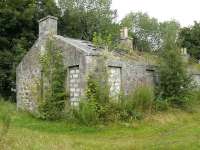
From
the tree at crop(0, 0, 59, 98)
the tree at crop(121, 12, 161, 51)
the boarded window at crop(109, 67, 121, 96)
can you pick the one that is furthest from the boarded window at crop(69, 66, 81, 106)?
the tree at crop(121, 12, 161, 51)

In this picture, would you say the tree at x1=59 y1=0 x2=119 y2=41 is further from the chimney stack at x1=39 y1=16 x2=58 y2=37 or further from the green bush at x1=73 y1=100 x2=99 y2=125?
the green bush at x1=73 y1=100 x2=99 y2=125

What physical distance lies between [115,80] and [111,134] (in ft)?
14.1

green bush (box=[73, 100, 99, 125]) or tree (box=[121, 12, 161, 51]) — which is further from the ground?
tree (box=[121, 12, 161, 51])

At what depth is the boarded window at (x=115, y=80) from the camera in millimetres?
16684

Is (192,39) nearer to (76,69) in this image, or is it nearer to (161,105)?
(161,105)

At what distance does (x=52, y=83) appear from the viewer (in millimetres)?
16828

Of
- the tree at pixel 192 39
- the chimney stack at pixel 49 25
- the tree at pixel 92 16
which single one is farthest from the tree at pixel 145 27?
the chimney stack at pixel 49 25

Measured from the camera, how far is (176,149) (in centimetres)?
1003

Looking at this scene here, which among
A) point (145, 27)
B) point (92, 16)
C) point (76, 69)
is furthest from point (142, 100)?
point (145, 27)

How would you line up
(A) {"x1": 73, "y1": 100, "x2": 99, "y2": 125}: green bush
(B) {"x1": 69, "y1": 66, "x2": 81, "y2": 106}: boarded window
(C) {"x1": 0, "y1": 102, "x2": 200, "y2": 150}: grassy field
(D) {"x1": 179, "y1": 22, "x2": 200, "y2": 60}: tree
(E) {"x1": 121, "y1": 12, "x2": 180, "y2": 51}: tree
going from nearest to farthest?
(C) {"x1": 0, "y1": 102, "x2": 200, "y2": 150}: grassy field < (A) {"x1": 73, "y1": 100, "x2": 99, "y2": 125}: green bush < (B) {"x1": 69, "y1": 66, "x2": 81, "y2": 106}: boarded window < (D) {"x1": 179, "y1": 22, "x2": 200, "y2": 60}: tree < (E) {"x1": 121, "y1": 12, "x2": 180, "y2": 51}: tree

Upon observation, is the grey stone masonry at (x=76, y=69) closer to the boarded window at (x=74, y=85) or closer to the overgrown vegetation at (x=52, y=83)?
the boarded window at (x=74, y=85)

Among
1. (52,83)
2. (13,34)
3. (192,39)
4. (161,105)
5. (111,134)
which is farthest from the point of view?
(192,39)

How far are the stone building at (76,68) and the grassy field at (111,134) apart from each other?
75.5 inches

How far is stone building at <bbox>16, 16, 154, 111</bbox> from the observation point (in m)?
16.0
